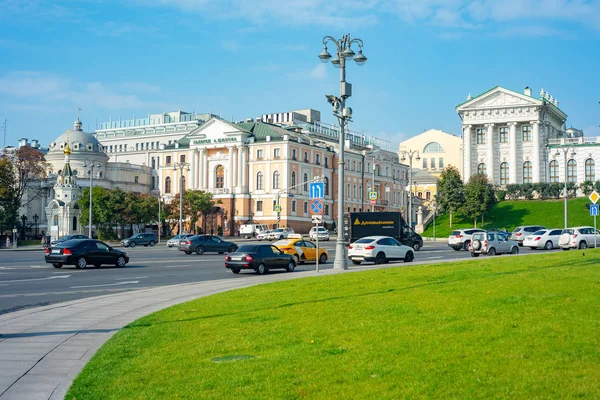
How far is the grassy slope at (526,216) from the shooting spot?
259 ft

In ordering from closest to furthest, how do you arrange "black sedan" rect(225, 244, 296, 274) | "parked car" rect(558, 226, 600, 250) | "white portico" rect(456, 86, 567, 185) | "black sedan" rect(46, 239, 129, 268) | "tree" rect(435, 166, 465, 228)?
"black sedan" rect(225, 244, 296, 274) → "black sedan" rect(46, 239, 129, 268) → "parked car" rect(558, 226, 600, 250) → "tree" rect(435, 166, 465, 228) → "white portico" rect(456, 86, 567, 185)

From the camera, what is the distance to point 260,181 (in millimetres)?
99938

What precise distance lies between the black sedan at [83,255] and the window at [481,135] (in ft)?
239

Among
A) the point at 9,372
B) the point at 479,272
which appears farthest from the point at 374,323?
the point at 479,272

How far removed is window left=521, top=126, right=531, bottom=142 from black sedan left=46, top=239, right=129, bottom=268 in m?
73.4

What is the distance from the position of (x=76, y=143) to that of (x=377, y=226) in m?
73.6

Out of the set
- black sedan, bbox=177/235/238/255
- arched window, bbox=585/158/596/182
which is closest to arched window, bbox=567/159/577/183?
arched window, bbox=585/158/596/182

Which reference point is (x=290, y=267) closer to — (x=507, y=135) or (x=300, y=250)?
(x=300, y=250)

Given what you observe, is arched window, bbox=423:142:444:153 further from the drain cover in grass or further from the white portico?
the drain cover in grass

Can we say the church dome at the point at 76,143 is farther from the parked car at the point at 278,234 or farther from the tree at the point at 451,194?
the tree at the point at 451,194

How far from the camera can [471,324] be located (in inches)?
392

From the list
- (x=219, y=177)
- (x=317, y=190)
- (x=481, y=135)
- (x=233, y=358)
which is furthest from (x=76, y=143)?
(x=233, y=358)

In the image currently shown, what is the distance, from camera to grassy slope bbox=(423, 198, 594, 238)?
79.0 metres

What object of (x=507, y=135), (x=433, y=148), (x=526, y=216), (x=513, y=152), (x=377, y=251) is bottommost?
(x=377, y=251)
